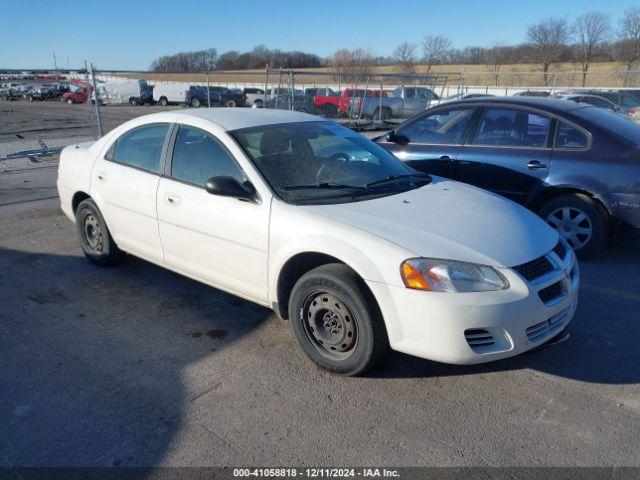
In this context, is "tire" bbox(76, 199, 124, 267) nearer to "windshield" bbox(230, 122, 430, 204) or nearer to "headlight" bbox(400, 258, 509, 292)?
"windshield" bbox(230, 122, 430, 204)

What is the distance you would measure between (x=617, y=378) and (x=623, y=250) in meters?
2.90

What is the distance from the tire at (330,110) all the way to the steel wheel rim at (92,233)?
16128 mm

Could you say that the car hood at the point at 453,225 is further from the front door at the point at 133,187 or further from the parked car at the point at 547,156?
the parked car at the point at 547,156

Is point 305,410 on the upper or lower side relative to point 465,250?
lower

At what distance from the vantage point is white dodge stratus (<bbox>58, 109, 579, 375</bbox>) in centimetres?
294

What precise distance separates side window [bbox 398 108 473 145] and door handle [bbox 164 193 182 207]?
3275mm

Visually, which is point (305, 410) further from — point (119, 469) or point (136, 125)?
point (136, 125)

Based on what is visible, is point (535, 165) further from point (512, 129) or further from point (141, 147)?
point (141, 147)

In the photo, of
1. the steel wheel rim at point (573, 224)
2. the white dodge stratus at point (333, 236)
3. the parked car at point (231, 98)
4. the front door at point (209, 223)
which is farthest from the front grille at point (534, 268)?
the parked car at point (231, 98)

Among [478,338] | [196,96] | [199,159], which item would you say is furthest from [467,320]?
[196,96]

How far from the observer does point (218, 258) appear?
384cm

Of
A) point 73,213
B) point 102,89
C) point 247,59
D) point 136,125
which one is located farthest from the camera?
point 247,59

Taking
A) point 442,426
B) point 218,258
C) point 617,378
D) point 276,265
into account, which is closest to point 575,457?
point 442,426

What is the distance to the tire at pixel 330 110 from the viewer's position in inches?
816
